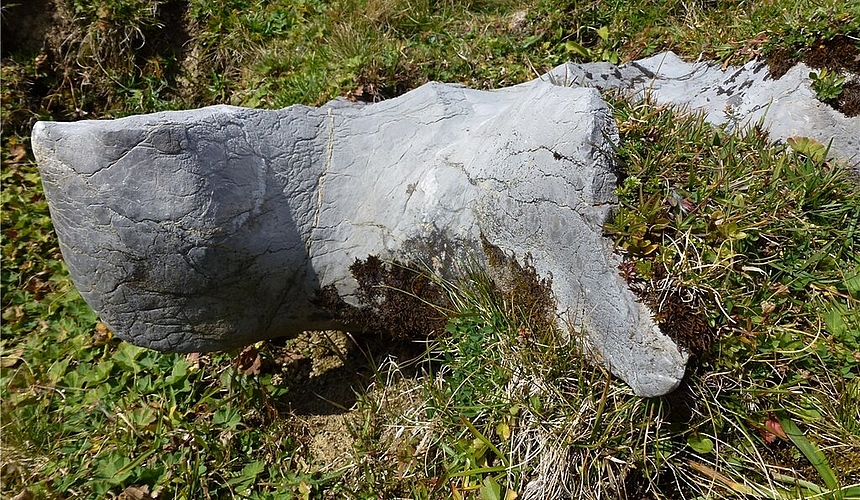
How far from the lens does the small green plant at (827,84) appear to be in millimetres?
2795

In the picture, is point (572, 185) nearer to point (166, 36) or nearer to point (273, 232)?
point (273, 232)

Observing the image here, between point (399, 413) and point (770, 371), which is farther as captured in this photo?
point (399, 413)

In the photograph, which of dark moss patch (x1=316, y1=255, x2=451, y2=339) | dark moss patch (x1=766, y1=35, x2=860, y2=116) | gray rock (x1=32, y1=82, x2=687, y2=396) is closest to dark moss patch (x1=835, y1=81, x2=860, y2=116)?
dark moss patch (x1=766, y1=35, x2=860, y2=116)

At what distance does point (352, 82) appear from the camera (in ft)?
15.4

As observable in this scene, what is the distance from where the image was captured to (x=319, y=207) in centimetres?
313

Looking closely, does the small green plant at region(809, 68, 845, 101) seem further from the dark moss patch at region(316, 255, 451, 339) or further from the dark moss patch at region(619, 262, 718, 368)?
the dark moss patch at region(316, 255, 451, 339)

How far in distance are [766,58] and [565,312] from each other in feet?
5.87

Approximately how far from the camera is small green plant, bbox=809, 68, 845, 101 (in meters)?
2.79

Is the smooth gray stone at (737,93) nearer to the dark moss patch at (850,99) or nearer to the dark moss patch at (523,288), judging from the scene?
the dark moss patch at (850,99)

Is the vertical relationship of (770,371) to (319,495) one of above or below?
above

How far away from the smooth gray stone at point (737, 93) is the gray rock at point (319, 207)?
2.04ft

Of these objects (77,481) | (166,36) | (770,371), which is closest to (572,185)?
(770,371)

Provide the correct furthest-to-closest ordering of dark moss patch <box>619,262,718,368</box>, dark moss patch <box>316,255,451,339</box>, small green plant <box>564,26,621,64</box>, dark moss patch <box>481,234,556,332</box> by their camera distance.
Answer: small green plant <box>564,26,621,64</box> < dark moss patch <box>316,255,451,339</box> < dark moss patch <box>481,234,556,332</box> < dark moss patch <box>619,262,718,368</box>

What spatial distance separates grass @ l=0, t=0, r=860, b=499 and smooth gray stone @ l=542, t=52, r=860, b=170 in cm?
12
